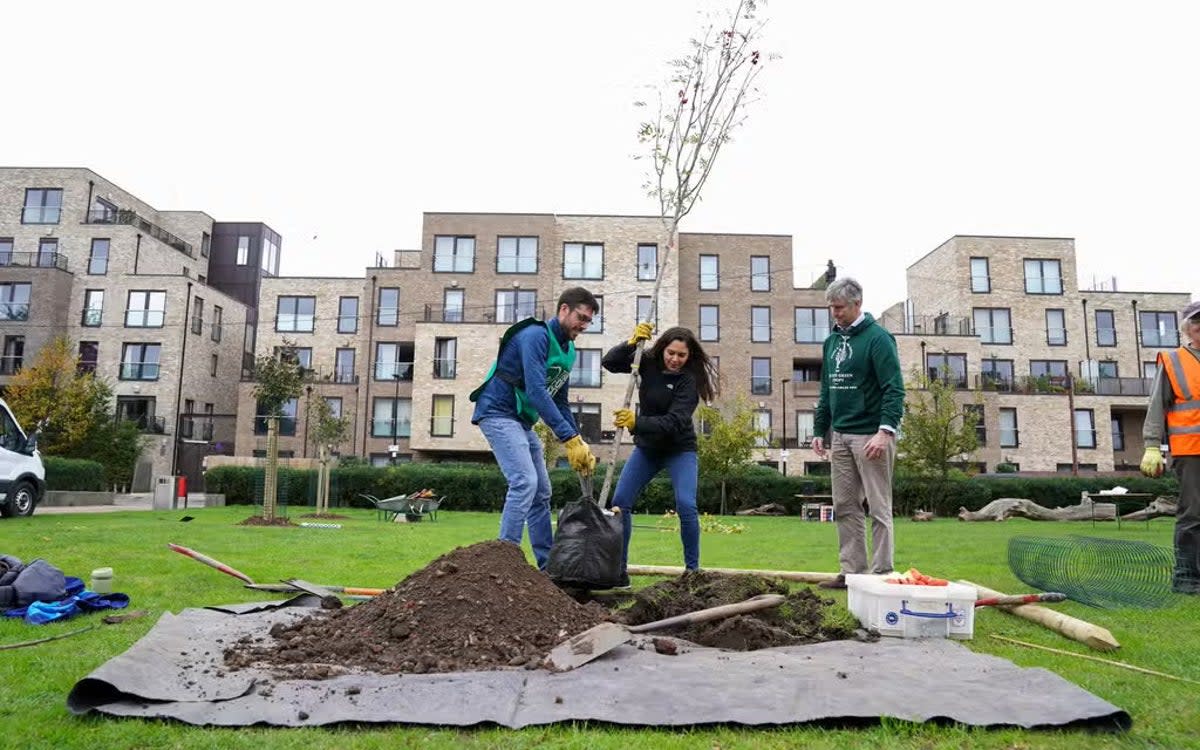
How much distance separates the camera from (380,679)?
3.42 m

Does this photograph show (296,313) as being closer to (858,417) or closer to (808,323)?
(808,323)

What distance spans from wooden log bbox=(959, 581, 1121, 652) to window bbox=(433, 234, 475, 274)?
40.7 m

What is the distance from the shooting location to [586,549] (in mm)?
5566

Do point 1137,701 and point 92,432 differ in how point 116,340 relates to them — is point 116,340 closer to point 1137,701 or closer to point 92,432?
point 92,432

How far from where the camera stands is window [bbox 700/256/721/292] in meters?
44.9

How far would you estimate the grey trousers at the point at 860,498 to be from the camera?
6.02 m

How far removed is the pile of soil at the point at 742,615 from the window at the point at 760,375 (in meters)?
39.4

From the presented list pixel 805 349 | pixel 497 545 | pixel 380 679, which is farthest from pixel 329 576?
pixel 805 349

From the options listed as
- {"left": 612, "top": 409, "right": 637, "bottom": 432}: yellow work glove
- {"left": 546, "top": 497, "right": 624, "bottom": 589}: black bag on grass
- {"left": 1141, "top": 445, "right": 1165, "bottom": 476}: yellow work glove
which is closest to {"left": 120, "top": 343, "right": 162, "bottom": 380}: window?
{"left": 612, "top": 409, "right": 637, "bottom": 432}: yellow work glove

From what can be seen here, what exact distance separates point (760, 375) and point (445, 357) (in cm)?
1688

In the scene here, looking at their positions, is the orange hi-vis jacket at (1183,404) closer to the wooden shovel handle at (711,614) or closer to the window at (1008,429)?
the wooden shovel handle at (711,614)

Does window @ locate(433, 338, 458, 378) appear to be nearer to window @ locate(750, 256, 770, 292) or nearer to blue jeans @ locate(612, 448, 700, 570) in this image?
window @ locate(750, 256, 770, 292)

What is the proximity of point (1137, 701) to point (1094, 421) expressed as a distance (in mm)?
49405

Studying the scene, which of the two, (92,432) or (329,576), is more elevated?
(92,432)
